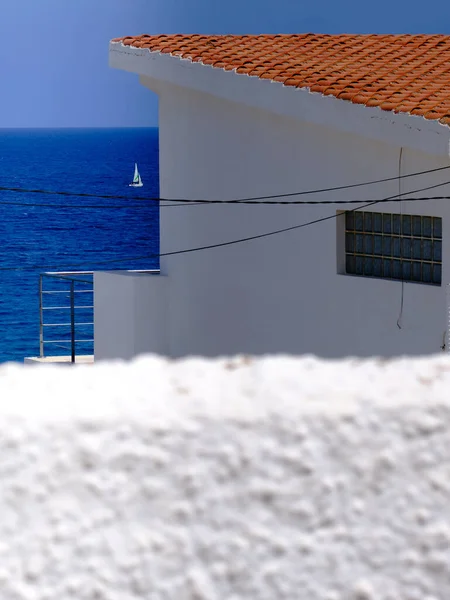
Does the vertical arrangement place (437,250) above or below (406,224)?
below

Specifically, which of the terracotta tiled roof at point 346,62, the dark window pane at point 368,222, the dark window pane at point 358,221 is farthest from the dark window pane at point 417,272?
the terracotta tiled roof at point 346,62

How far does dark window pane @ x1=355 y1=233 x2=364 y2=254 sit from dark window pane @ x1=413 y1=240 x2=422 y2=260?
0.88 metres

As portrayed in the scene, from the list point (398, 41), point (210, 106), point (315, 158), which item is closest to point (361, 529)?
point (315, 158)

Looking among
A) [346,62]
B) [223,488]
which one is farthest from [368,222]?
[223,488]

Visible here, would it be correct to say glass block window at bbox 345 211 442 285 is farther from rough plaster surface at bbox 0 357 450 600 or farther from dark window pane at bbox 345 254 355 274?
rough plaster surface at bbox 0 357 450 600

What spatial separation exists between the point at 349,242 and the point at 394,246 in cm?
87

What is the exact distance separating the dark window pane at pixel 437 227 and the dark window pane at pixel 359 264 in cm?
135

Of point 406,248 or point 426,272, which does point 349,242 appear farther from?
point 426,272

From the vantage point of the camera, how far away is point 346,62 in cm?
1706

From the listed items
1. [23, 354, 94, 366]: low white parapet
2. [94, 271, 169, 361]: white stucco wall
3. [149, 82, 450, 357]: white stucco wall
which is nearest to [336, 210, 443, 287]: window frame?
[149, 82, 450, 357]: white stucco wall

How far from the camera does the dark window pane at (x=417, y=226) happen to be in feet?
48.2

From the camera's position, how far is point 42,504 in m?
2.96

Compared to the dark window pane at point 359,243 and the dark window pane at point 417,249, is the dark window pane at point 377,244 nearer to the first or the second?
the dark window pane at point 359,243

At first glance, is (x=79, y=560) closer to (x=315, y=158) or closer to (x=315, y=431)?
(x=315, y=431)
